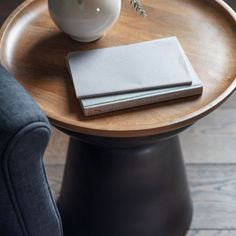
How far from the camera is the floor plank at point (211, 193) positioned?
1251mm

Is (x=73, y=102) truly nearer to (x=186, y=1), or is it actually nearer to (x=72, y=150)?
(x=72, y=150)

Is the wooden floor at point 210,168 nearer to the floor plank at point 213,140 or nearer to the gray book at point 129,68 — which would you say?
the floor plank at point 213,140

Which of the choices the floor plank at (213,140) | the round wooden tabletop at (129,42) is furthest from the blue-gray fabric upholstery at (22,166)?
the floor plank at (213,140)

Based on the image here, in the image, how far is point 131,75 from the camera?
2.94 ft

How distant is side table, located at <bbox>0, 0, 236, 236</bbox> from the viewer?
87cm

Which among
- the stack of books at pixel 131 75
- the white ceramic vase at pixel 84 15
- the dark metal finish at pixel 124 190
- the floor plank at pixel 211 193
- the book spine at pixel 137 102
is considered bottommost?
the floor plank at pixel 211 193

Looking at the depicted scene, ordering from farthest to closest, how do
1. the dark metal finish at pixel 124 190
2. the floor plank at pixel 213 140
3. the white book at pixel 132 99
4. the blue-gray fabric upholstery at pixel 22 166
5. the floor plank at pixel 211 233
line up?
the floor plank at pixel 213 140, the floor plank at pixel 211 233, the dark metal finish at pixel 124 190, the white book at pixel 132 99, the blue-gray fabric upholstery at pixel 22 166

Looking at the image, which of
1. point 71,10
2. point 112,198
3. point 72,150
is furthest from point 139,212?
point 71,10

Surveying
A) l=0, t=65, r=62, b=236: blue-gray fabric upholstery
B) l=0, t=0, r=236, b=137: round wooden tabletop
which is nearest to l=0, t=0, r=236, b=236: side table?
l=0, t=0, r=236, b=137: round wooden tabletop

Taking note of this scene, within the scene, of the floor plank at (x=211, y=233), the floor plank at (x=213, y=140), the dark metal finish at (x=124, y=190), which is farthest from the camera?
the floor plank at (x=213, y=140)

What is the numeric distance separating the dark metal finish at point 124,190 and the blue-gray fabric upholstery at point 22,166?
0.21m

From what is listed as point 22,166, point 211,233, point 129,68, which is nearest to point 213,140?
point 211,233

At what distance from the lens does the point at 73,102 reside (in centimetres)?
90

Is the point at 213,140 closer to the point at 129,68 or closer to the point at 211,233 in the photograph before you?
the point at 211,233
